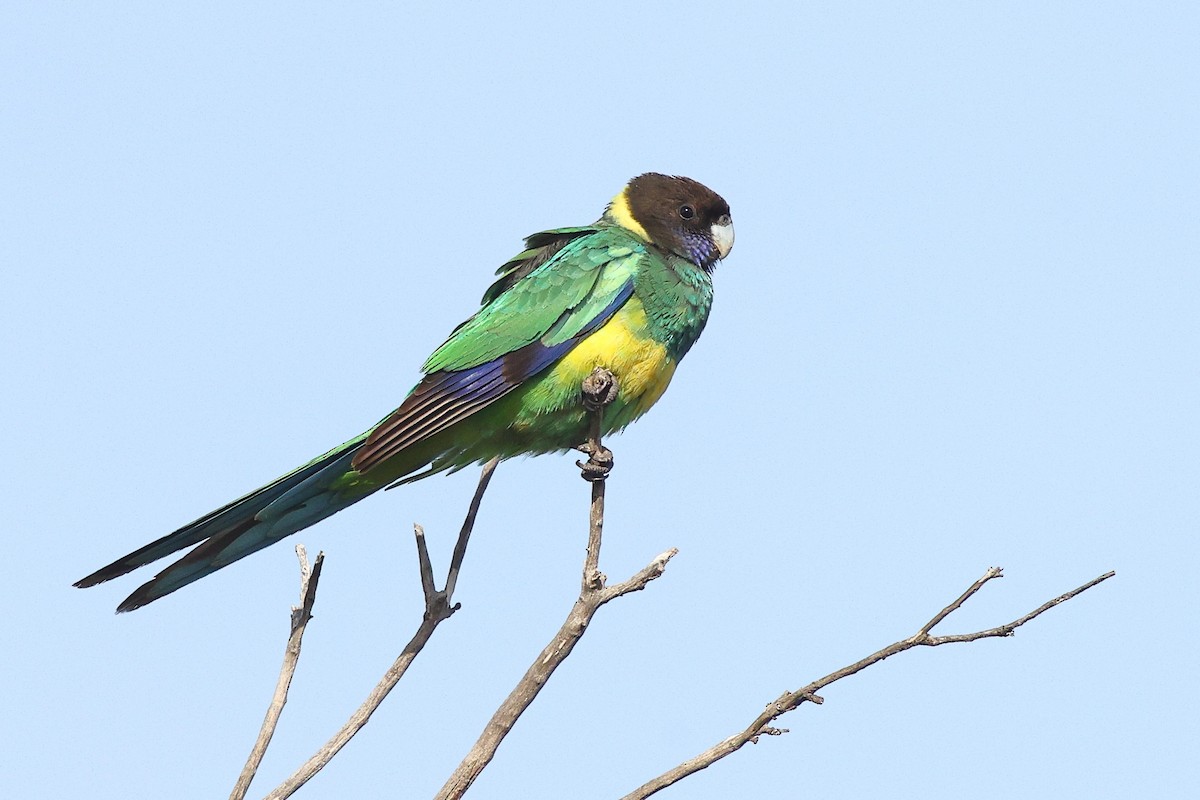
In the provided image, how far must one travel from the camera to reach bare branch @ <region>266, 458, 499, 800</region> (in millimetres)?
3850

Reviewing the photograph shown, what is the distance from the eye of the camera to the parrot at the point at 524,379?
5.36 meters

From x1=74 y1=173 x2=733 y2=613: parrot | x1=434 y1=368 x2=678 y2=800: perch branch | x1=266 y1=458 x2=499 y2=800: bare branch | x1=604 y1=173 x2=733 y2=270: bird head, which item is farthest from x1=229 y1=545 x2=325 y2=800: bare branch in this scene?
x1=604 y1=173 x2=733 y2=270: bird head

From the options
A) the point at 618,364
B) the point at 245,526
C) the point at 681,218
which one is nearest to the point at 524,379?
the point at 618,364

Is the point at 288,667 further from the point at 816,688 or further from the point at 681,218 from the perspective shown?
the point at 681,218

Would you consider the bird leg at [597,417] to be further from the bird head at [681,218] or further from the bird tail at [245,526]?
the bird head at [681,218]

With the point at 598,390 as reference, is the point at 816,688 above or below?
below

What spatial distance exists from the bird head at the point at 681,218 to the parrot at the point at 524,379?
0.35 meters

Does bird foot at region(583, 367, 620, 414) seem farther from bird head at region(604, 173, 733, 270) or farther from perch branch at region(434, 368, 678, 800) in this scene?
bird head at region(604, 173, 733, 270)

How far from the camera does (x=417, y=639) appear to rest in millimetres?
4398

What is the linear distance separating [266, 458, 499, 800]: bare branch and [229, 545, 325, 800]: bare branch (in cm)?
10

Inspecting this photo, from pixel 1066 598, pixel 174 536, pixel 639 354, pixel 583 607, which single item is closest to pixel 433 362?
pixel 639 354

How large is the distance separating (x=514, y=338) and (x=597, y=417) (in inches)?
31.7

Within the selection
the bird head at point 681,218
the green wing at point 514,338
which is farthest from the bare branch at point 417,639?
the bird head at point 681,218

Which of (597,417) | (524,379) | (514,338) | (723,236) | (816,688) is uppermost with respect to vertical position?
(723,236)
